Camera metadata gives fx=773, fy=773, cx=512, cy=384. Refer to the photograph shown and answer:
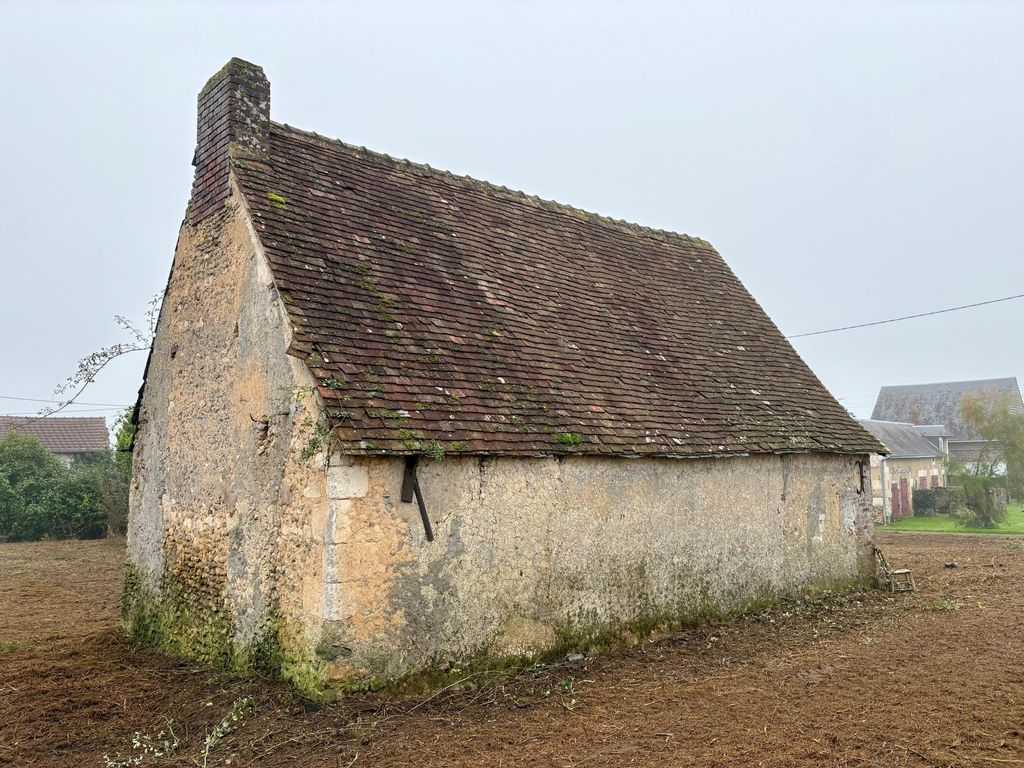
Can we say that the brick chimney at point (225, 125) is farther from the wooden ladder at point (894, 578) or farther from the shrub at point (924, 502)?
the shrub at point (924, 502)

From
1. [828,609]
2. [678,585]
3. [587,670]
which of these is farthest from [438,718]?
[828,609]

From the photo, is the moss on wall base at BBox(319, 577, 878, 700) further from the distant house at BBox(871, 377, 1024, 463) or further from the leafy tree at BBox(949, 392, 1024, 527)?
the distant house at BBox(871, 377, 1024, 463)

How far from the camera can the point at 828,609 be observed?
11.9m

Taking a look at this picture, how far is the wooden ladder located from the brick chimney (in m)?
12.3

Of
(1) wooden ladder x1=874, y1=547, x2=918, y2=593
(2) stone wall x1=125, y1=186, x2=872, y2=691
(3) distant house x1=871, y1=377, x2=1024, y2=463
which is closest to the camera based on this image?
(2) stone wall x1=125, y1=186, x2=872, y2=691

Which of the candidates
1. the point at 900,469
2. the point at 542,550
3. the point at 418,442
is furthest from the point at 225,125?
the point at 900,469

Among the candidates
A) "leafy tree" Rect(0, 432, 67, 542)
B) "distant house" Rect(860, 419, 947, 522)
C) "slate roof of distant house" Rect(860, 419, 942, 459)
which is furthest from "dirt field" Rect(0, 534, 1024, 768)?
"slate roof of distant house" Rect(860, 419, 942, 459)

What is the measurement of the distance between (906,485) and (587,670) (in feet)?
109

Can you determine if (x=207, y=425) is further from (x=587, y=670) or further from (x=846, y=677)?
(x=846, y=677)

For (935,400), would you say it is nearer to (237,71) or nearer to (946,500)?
(946,500)

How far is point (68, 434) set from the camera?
135 ft

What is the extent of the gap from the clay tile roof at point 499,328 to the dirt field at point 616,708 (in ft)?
8.18

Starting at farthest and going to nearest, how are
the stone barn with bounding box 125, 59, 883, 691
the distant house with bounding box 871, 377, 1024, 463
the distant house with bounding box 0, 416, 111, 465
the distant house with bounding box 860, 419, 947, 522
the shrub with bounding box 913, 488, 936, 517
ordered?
the distant house with bounding box 871, 377, 1024, 463 → the distant house with bounding box 0, 416, 111, 465 → the shrub with bounding box 913, 488, 936, 517 → the distant house with bounding box 860, 419, 947, 522 → the stone barn with bounding box 125, 59, 883, 691

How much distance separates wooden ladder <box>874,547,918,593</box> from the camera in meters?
13.8
